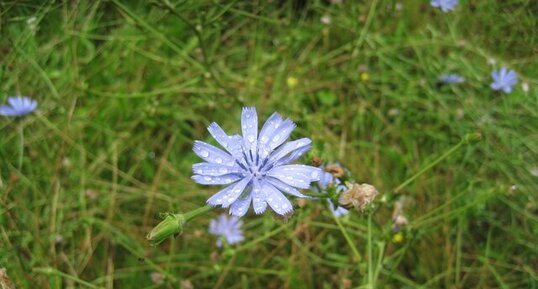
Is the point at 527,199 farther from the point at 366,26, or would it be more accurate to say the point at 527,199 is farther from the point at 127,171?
the point at 127,171

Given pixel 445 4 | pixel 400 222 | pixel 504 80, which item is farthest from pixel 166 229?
pixel 445 4

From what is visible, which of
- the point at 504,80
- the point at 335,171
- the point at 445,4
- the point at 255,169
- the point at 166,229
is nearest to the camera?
the point at 166,229

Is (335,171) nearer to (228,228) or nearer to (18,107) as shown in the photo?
(228,228)

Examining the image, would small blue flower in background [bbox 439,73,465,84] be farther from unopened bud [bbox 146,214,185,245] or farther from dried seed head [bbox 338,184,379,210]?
unopened bud [bbox 146,214,185,245]

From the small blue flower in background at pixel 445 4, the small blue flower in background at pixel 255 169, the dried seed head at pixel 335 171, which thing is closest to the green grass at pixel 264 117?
the small blue flower in background at pixel 445 4

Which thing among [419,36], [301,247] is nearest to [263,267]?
[301,247]

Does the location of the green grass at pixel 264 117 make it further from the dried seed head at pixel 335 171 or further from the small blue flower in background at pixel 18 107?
the dried seed head at pixel 335 171

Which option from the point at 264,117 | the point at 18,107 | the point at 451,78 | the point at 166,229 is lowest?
the point at 166,229
